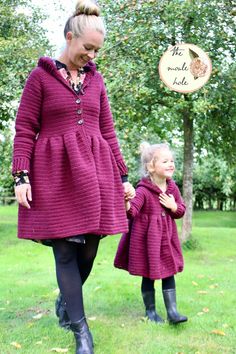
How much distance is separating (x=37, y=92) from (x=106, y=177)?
58cm

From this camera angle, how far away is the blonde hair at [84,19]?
2777 mm

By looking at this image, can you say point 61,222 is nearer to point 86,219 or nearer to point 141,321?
point 86,219

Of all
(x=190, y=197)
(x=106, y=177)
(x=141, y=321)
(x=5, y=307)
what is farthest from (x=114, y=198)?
(x=190, y=197)

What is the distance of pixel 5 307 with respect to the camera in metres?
4.10

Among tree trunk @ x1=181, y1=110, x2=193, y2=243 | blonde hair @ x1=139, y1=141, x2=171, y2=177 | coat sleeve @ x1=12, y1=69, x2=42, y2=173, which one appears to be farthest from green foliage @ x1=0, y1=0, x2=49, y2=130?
coat sleeve @ x1=12, y1=69, x2=42, y2=173

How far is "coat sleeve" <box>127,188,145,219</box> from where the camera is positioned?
355 centimetres

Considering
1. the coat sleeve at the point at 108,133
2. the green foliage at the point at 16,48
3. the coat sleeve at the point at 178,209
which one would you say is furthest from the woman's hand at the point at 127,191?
the green foliage at the point at 16,48

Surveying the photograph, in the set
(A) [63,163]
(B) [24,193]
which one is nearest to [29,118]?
(A) [63,163]

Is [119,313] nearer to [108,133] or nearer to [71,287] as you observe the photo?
[71,287]

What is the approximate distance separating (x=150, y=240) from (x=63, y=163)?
108 centimetres

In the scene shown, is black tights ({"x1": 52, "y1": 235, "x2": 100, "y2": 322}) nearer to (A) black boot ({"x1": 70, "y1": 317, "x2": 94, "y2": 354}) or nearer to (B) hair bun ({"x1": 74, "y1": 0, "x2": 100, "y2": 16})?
(A) black boot ({"x1": 70, "y1": 317, "x2": 94, "y2": 354})

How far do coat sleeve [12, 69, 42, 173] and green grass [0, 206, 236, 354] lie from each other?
1069mm

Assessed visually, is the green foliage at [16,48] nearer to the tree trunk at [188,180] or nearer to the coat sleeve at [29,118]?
the tree trunk at [188,180]

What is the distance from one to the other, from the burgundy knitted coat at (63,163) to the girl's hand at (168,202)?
752 millimetres
